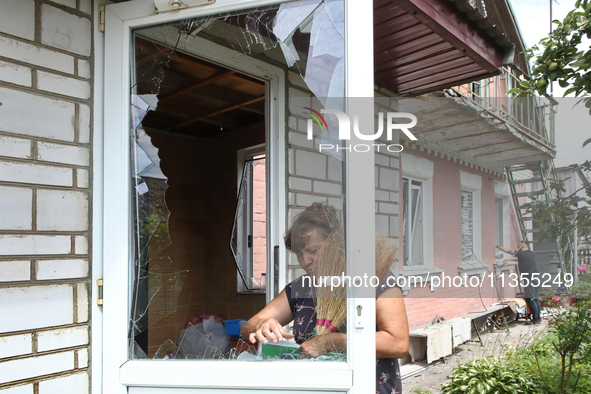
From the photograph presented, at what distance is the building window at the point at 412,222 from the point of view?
5531 millimetres

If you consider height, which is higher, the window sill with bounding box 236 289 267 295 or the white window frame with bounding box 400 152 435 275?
the white window frame with bounding box 400 152 435 275

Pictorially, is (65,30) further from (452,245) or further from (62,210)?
(452,245)

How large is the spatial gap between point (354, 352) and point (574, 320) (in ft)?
8.37

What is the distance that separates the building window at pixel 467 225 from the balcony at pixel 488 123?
69 centimetres

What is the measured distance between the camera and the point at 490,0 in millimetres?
6656

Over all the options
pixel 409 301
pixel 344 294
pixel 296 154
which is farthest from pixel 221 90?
pixel 409 301

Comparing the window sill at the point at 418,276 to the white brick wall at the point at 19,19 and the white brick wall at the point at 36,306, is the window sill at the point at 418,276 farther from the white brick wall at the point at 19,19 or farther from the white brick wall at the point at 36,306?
the white brick wall at the point at 19,19

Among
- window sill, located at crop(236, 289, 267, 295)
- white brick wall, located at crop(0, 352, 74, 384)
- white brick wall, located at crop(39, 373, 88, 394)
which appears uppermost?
white brick wall, located at crop(0, 352, 74, 384)

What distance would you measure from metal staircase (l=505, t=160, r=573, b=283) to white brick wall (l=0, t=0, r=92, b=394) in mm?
4588

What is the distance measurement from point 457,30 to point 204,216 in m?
3.28

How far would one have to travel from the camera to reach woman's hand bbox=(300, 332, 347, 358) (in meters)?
1.34

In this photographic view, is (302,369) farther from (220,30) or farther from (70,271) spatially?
(220,30)

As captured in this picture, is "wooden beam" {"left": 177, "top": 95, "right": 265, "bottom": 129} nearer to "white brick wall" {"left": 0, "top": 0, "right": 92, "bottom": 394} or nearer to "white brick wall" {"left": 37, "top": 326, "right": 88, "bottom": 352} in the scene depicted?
"white brick wall" {"left": 0, "top": 0, "right": 92, "bottom": 394}

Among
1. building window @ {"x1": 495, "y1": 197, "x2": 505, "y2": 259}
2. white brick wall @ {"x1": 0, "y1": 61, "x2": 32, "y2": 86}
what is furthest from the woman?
building window @ {"x1": 495, "y1": 197, "x2": 505, "y2": 259}
